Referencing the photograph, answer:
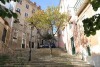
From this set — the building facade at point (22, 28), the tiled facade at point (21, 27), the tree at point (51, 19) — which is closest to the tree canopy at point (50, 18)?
the tree at point (51, 19)

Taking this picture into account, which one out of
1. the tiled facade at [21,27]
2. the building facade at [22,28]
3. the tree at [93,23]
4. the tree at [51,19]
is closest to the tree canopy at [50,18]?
the tree at [51,19]

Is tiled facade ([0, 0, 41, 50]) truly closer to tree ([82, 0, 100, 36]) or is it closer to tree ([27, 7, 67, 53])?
tree ([27, 7, 67, 53])

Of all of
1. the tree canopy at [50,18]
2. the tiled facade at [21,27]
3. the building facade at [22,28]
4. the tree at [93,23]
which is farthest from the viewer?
the building facade at [22,28]

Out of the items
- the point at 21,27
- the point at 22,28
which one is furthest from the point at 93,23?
the point at 22,28

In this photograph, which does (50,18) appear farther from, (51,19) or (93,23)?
(93,23)

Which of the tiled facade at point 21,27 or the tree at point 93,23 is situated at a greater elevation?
the tiled facade at point 21,27

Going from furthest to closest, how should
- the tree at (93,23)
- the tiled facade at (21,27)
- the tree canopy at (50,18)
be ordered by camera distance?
1. the tiled facade at (21,27)
2. the tree canopy at (50,18)
3. the tree at (93,23)

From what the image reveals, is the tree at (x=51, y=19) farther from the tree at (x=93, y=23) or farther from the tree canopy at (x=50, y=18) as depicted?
the tree at (x=93, y=23)

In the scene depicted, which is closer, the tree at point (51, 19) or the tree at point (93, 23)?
the tree at point (93, 23)

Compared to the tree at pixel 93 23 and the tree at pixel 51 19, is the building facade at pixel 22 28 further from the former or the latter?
the tree at pixel 93 23

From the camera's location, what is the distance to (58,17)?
20766 millimetres

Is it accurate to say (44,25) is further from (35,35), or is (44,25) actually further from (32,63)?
(35,35)

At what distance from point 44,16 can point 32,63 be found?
8896 mm

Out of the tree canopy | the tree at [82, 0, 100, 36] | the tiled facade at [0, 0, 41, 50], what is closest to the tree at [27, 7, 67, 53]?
the tree canopy
